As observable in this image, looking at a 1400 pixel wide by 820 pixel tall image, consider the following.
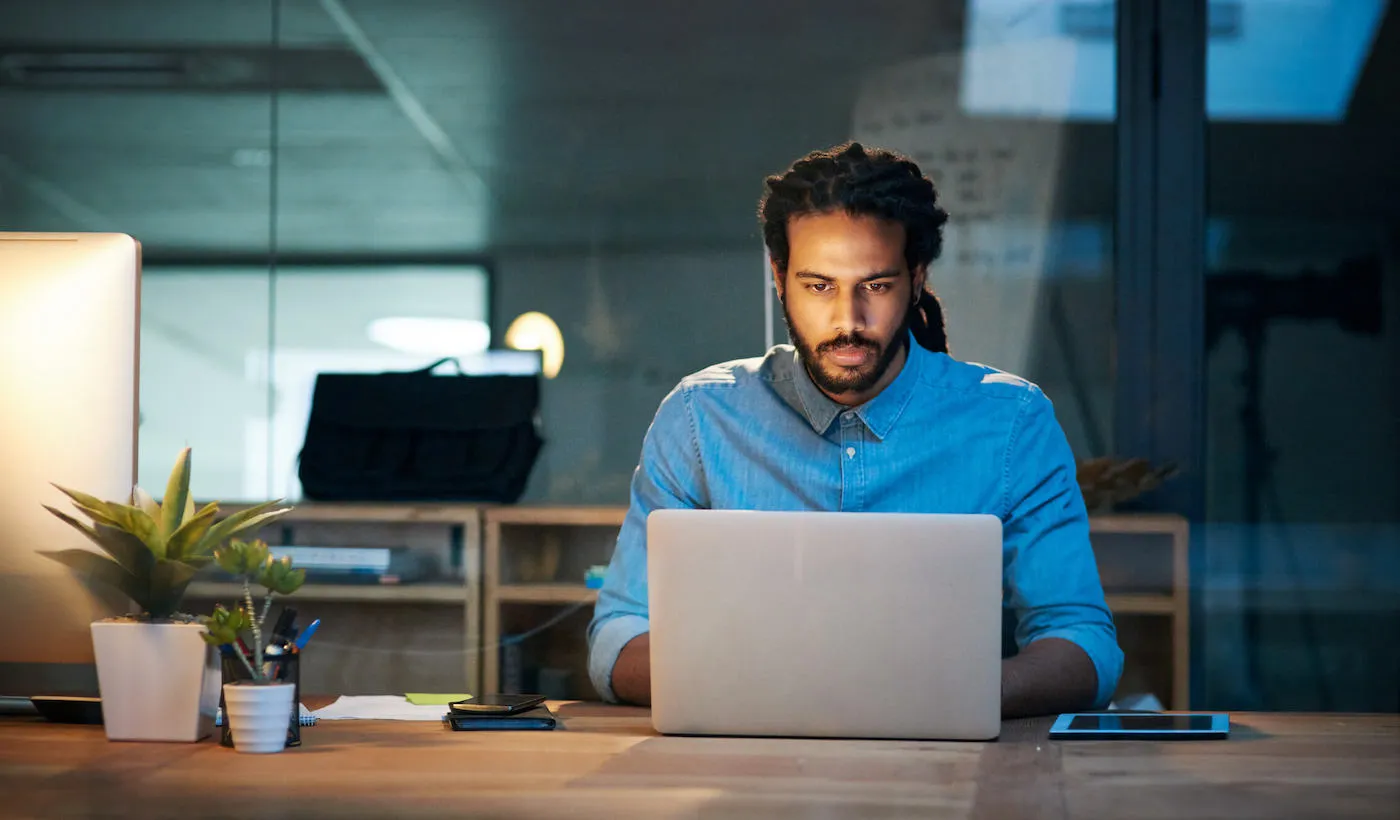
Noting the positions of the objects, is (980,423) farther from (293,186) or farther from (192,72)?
(192,72)

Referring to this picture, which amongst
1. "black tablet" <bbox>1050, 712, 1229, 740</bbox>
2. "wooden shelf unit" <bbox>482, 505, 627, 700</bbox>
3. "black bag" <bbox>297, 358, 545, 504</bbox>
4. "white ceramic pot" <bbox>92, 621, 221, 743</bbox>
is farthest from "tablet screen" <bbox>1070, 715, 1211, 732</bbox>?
"black bag" <bbox>297, 358, 545, 504</bbox>

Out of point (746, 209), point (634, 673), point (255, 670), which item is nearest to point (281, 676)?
point (255, 670)

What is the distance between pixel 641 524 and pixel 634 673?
0.96 ft

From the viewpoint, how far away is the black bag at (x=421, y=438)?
132 inches

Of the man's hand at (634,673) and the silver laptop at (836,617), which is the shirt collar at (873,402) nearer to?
the man's hand at (634,673)

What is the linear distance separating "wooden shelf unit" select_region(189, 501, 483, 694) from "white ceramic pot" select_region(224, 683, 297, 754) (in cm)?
189

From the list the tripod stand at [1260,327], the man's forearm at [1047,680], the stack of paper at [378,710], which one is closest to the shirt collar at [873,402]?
the man's forearm at [1047,680]

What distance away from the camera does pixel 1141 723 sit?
5.16 ft

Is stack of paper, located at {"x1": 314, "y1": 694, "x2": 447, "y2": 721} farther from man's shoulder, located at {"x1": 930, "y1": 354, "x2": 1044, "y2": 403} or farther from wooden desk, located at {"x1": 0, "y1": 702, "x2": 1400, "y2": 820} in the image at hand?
man's shoulder, located at {"x1": 930, "y1": 354, "x2": 1044, "y2": 403}

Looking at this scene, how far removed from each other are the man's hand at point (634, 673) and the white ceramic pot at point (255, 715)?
51 centimetres

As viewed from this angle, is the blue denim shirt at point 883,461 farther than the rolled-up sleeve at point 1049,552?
Yes

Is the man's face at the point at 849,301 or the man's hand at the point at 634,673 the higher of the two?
the man's face at the point at 849,301

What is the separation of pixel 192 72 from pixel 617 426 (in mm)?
1362

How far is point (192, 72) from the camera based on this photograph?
3697 millimetres
